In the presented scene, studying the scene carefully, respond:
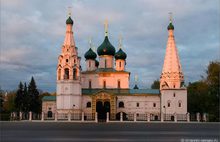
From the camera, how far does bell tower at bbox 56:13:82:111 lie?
6334 centimetres

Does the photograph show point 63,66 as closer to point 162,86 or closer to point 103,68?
point 103,68

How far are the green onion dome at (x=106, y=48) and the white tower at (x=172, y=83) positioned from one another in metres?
10.6

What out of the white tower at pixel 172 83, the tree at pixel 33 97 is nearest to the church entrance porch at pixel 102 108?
the white tower at pixel 172 83

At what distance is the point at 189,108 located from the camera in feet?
232

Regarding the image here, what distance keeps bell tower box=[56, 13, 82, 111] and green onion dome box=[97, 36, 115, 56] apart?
647 centimetres

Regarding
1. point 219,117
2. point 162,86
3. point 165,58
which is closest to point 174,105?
point 162,86

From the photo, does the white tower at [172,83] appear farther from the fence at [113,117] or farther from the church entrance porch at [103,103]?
the church entrance porch at [103,103]

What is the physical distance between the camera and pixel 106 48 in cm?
6975

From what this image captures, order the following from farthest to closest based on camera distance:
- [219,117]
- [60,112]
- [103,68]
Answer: [103,68] → [60,112] → [219,117]

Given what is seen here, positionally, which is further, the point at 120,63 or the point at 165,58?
the point at 120,63

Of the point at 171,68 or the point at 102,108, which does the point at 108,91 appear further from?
the point at 171,68

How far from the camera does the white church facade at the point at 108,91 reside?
208 ft

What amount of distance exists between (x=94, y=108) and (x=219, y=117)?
22.2 meters

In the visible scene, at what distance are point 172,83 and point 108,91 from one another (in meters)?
11.3
